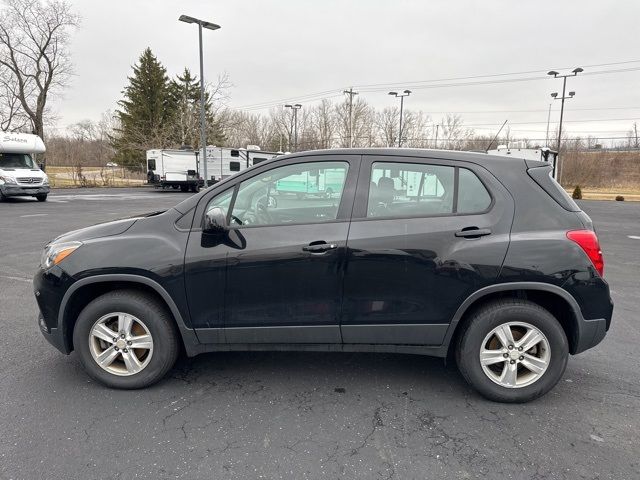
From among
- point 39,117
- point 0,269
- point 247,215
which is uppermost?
point 39,117

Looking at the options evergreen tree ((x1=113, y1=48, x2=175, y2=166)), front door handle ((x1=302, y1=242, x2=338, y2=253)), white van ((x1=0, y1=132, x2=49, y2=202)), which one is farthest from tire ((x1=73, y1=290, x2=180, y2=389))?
evergreen tree ((x1=113, y1=48, x2=175, y2=166))

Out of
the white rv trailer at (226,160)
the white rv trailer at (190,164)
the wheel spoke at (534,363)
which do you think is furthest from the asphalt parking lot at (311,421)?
the white rv trailer at (190,164)

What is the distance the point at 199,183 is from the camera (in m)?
29.7

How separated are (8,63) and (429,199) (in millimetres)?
42759

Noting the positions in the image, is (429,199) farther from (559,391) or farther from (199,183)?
(199,183)

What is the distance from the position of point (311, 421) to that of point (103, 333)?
1.65m

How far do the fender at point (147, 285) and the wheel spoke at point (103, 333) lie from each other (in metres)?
0.22

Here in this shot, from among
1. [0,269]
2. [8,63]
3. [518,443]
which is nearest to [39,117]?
[8,63]

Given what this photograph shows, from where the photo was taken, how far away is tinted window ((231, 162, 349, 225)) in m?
3.01

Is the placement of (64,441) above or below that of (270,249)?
below

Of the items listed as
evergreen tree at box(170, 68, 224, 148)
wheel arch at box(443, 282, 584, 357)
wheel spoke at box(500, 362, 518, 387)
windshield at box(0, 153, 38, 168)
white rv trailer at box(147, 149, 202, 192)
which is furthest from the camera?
evergreen tree at box(170, 68, 224, 148)

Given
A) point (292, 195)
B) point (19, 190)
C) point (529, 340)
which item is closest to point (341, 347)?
point (292, 195)

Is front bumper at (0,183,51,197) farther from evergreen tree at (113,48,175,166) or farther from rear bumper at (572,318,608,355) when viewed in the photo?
evergreen tree at (113,48,175,166)

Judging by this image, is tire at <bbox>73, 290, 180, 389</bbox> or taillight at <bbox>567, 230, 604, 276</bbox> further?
tire at <bbox>73, 290, 180, 389</bbox>
